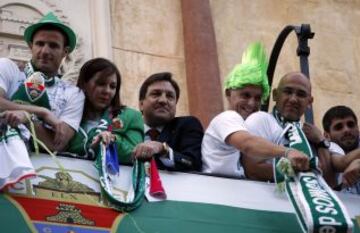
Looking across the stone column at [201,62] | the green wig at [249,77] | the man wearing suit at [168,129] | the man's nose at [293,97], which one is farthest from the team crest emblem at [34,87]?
the stone column at [201,62]

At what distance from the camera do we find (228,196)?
4.62 m

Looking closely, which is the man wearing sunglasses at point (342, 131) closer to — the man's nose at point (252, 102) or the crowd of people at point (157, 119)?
the crowd of people at point (157, 119)

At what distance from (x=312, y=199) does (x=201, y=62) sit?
4.27 metres

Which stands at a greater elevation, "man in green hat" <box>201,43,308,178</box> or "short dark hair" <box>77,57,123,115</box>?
"short dark hair" <box>77,57,123,115</box>

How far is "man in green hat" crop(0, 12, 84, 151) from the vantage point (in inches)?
175

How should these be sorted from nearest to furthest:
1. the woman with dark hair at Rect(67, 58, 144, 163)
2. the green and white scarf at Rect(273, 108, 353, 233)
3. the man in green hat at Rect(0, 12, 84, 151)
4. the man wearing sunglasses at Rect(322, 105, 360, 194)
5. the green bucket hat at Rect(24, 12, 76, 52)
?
the green and white scarf at Rect(273, 108, 353, 233), the man in green hat at Rect(0, 12, 84, 151), the woman with dark hair at Rect(67, 58, 144, 163), the green bucket hat at Rect(24, 12, 76, 52), the man wearing sunglasses at Rect(322, 105, 360, 194)

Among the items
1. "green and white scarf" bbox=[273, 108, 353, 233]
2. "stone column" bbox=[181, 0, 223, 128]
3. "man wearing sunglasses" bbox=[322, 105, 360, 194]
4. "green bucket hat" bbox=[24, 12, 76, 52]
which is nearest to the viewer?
"green and white scarf" bbox=[273, 108, 353, 233]

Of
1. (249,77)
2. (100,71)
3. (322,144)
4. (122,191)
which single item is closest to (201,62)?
(249,77)

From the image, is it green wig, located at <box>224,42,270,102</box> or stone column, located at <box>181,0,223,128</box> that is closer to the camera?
green wig, located at <box>224,42,270,102</box>

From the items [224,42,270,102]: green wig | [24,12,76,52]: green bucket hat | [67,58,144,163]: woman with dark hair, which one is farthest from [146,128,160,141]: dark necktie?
[24,12,76,52]: green bucket hat

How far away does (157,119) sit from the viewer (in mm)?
5004

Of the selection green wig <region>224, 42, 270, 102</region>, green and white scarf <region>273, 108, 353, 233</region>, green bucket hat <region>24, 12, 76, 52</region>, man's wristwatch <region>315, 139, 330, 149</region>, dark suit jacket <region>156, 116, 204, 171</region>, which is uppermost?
green bucket hat <region>24, 12, 76, 52</region>

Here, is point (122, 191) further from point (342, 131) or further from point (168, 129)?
point (342, 131)

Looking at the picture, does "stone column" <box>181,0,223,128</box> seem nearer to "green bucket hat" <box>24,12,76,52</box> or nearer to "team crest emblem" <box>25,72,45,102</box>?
"green bucket hat" <box>24,12,76,52</box>
